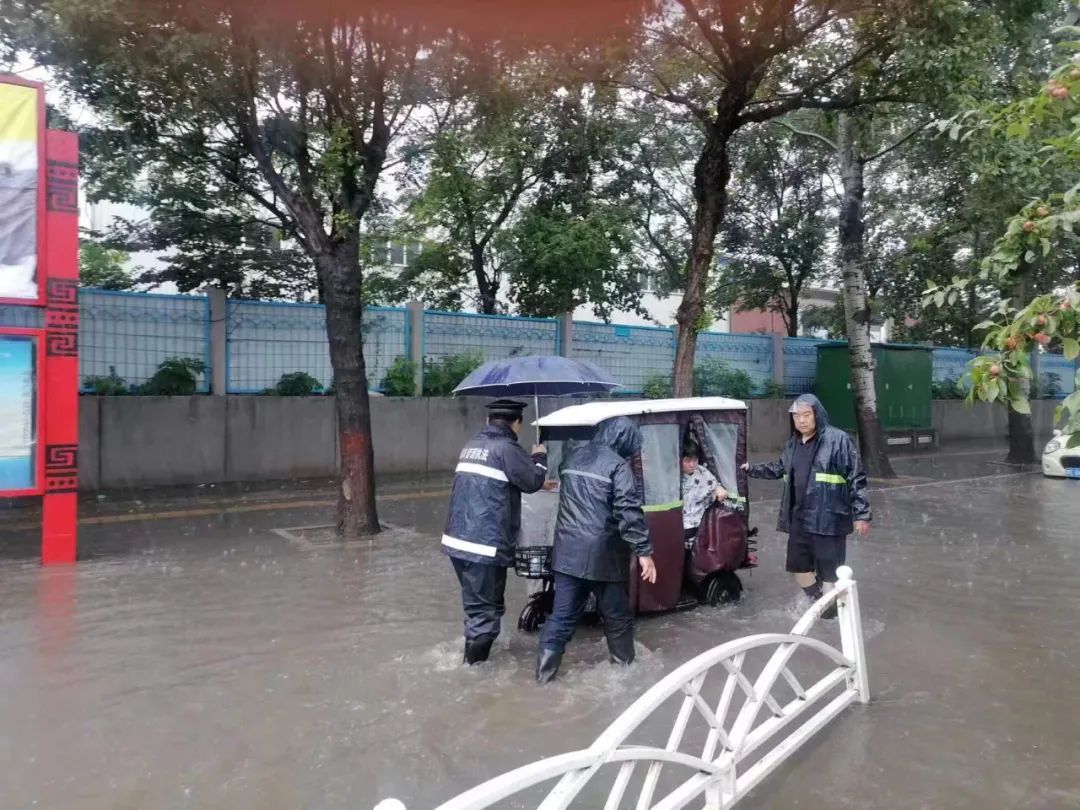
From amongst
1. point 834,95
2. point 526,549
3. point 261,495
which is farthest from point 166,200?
point 526,549

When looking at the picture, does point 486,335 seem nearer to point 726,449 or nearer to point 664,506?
point 726,449

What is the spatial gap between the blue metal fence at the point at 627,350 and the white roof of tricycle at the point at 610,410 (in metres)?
9.29

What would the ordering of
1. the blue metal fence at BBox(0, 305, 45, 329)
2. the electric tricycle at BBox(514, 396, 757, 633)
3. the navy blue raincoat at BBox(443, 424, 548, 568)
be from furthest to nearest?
the blue metal fence at BBox(0, 305, 45, 329) → the electric tricycle at BBox(514, 396, 757, 633) → the navy blue raincoat at BBox(443, 424, 548, 568)

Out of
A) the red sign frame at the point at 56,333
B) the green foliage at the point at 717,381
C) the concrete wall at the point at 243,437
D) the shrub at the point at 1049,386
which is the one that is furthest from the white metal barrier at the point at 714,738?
the shrub at the point at 1049,386

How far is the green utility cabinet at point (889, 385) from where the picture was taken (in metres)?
18.2

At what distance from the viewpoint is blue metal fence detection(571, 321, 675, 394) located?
1583 cm

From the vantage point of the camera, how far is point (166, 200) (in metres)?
14.1

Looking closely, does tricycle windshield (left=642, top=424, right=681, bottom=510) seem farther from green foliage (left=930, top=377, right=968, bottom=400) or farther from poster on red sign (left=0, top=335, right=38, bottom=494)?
green foliage (left=930, top=377, right=968, bottom=400)

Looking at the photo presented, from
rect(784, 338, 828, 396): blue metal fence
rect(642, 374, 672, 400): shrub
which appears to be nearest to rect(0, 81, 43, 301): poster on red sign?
rect(642, 374, 672, 400): shrub

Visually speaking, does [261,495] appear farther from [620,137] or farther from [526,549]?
[620,137]

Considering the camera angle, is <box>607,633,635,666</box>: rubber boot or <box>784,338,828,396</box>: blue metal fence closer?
<box>607,633,635,666</box>: rubber boot

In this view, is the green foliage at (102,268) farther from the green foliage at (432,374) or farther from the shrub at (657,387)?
the shrub at (657,387)

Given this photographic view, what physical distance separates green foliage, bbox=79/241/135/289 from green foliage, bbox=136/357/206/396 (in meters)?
3.09

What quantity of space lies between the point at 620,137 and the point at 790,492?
11550 mm
